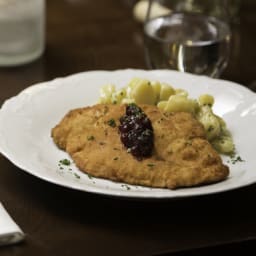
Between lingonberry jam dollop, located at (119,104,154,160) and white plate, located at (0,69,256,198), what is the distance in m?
0.05

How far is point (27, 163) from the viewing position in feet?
3.31

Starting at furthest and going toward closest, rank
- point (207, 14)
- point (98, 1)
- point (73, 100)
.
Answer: point (98, 1)
point (207, 14)
point (73, 100)

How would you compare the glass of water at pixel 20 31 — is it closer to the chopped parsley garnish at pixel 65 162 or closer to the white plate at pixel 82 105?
the white plate at pixel 82 105

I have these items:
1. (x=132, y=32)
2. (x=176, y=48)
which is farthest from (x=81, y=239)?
(x=132, y=32)

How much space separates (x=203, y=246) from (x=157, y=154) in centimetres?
15

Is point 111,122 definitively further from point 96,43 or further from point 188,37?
point 96,43

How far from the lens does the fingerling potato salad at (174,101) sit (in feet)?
3.61

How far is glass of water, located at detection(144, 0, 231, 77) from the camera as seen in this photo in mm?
1374

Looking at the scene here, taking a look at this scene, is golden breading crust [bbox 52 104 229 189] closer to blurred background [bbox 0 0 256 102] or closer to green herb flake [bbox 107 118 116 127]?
green herb flake [bbox 107 118 116 127]

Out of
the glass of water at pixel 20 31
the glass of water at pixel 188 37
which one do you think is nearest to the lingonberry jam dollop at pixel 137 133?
the glass of water at pixel 188 37

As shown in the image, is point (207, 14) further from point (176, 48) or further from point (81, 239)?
point (81, 239)

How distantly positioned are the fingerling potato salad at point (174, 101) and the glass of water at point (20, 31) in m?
0.29

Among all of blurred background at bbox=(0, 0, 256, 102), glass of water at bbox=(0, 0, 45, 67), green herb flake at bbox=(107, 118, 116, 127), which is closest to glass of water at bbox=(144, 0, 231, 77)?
blurred background at bbox=(0, 0, 256, 102)

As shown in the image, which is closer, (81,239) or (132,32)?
(81,239)
